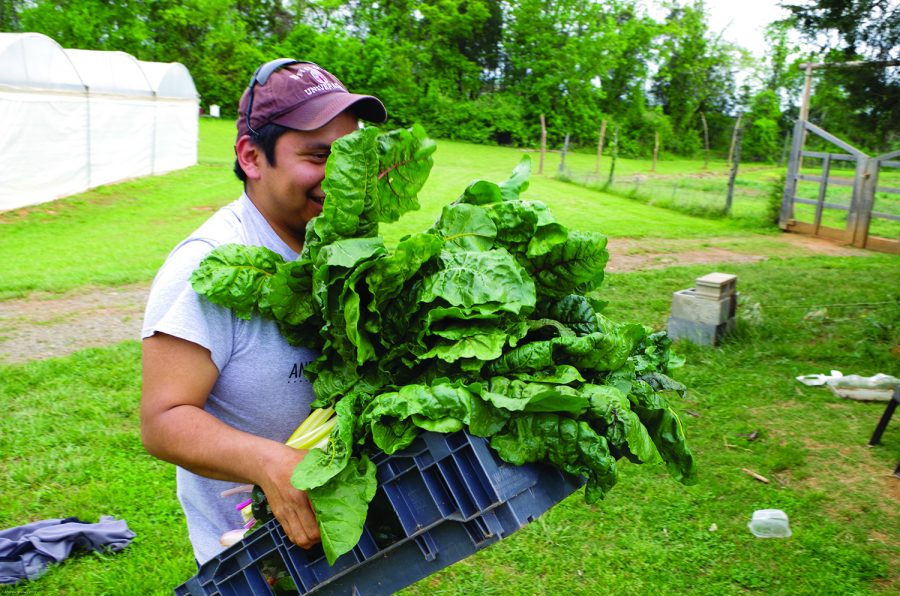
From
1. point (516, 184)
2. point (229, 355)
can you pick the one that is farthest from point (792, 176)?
point (229, 355)

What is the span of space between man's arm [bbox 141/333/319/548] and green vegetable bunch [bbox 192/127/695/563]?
10 centimetres

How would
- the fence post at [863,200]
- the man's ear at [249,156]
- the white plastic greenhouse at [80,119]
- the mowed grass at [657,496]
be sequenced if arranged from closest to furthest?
the man's ear at [249,156] < the mowed grass at [657,496] < the fence post at [863,200] < the white plastic greenhouse at [80,119]

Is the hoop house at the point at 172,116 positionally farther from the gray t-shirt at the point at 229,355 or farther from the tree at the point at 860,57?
the gray t-shirt at the point at 229,355

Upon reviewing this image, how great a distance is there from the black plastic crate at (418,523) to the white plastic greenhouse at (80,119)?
48.4 feet

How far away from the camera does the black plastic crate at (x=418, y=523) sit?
5.48ft

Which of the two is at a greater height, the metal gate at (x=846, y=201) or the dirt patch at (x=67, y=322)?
the metal gate at (x=846, y=201)

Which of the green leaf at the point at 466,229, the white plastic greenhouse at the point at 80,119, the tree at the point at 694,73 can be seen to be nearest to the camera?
the green leaf at the point at 466,229

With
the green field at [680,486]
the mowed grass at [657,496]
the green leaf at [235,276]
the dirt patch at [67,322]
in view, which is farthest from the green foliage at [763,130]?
the green leaf at [235,276]

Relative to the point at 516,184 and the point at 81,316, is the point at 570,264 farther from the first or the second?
the point at 81,316

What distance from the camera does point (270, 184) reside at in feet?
6.92

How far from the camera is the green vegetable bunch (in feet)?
5.63

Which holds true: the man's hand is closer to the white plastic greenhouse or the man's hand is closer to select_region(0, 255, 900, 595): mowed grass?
select_region(0, 255, 900, 595): mowed grass

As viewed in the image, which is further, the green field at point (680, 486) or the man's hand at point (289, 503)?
the green field at point (680, 486)

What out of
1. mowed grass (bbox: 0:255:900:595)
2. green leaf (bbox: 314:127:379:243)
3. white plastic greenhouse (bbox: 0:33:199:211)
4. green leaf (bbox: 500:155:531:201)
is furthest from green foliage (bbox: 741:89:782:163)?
green leaf (bbox: 314:127:379:243)
